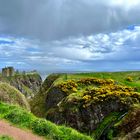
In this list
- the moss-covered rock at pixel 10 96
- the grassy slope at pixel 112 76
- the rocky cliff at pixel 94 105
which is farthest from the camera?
the grassy slope at pixel 112 76

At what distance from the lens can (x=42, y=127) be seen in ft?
73.3

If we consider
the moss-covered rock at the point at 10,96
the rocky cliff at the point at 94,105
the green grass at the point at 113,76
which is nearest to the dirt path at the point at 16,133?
the moss-covered rock at the point at 10,96

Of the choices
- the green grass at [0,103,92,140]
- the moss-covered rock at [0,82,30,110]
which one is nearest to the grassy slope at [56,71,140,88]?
the moss-covered rock at [0,82,30,110]

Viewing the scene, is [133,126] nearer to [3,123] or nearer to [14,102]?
[3,123]

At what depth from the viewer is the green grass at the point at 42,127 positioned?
21.5 meters

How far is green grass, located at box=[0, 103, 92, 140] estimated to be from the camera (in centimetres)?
2145

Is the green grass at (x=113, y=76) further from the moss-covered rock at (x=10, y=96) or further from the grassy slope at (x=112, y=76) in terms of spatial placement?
the moss-covered rock at (x=10, y=96)

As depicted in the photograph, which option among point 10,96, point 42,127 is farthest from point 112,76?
point 42,127

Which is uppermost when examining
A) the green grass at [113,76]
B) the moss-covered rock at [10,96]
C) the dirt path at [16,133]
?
the green grass at [113,76]

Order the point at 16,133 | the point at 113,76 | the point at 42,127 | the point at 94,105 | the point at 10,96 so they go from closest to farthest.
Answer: the point at 16,133 → the point at 42,127 → the point at 10,96 → the point at 94,105 → the point at 113,76

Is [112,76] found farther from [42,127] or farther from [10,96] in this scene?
[42,127]

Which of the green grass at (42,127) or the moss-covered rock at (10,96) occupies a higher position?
the moss-covered rock at (10,96)

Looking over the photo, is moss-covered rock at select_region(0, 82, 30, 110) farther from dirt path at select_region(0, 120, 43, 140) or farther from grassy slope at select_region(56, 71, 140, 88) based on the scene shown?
dirt path at select_region(0, 120, 43, 140)

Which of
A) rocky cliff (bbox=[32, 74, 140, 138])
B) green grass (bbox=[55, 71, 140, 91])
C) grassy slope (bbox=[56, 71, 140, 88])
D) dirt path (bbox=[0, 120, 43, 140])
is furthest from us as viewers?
grassy slope (bbox=[56, 71, 140, 88])
